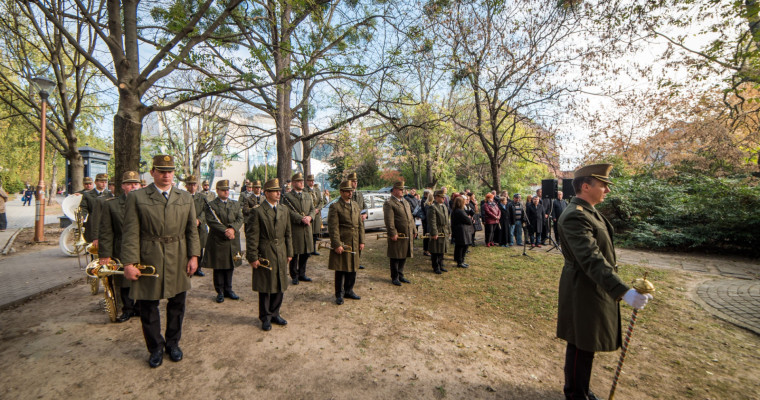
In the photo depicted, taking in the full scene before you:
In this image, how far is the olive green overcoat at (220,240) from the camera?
5695 millimetres

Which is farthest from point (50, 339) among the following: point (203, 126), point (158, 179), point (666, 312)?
point (203, 126)

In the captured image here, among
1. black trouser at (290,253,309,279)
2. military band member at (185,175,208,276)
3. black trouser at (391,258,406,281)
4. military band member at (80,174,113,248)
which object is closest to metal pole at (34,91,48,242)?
military band member at (80,174,113,248)

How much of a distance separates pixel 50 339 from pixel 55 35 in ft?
41.4

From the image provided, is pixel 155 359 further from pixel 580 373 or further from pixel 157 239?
pixel 580 373

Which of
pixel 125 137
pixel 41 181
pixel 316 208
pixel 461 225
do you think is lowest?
pixel 461 225

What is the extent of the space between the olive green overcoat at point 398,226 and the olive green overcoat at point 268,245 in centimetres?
262

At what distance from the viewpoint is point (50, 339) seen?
408 cm

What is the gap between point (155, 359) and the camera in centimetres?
351

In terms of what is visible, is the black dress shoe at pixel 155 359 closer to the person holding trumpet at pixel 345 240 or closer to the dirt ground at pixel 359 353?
the dirt ground at pixel 359 353

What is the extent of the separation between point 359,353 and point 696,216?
12743mm

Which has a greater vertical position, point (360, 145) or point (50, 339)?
point (360, 145)

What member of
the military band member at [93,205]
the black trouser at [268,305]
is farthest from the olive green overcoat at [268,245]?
the military band member at [93,205]

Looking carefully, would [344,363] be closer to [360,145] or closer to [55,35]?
[55,35]

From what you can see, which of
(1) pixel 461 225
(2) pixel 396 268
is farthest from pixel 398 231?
(1) pixel 461 225
